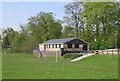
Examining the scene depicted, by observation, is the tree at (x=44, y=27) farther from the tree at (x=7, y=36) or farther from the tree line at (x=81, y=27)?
the tree at (x=7, y=36)

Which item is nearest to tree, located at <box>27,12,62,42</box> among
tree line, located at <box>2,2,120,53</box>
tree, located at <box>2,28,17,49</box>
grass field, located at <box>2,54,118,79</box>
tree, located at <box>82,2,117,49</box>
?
tree line, located at <box>2,2,120,53</box>

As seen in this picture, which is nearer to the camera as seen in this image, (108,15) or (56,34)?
(108,15)

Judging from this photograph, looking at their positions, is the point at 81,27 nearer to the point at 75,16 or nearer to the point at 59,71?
the point at 75,16

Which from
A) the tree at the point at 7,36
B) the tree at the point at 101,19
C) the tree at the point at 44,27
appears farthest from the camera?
the tree at the point at 7,36

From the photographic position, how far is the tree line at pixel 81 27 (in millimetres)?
69438

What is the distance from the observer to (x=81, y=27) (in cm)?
7825

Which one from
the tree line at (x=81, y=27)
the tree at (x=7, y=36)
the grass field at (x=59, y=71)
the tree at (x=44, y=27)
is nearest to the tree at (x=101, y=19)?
the tree line at (x=81, y=27)

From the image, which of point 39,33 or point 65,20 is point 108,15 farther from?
point 39,33

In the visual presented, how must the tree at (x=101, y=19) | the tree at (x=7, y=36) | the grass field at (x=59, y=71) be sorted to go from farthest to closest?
the tree at (x=7, y=36) → the tree at (x=101, y=19) → the grass field at (x=59, y=71)

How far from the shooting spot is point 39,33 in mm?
94188

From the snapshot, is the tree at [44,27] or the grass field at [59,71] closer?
the grass field at [59,71]

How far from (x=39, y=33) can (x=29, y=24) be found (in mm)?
6154

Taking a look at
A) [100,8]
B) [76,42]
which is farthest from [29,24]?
[100,8]

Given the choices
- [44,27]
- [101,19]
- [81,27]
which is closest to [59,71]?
[101,19]
